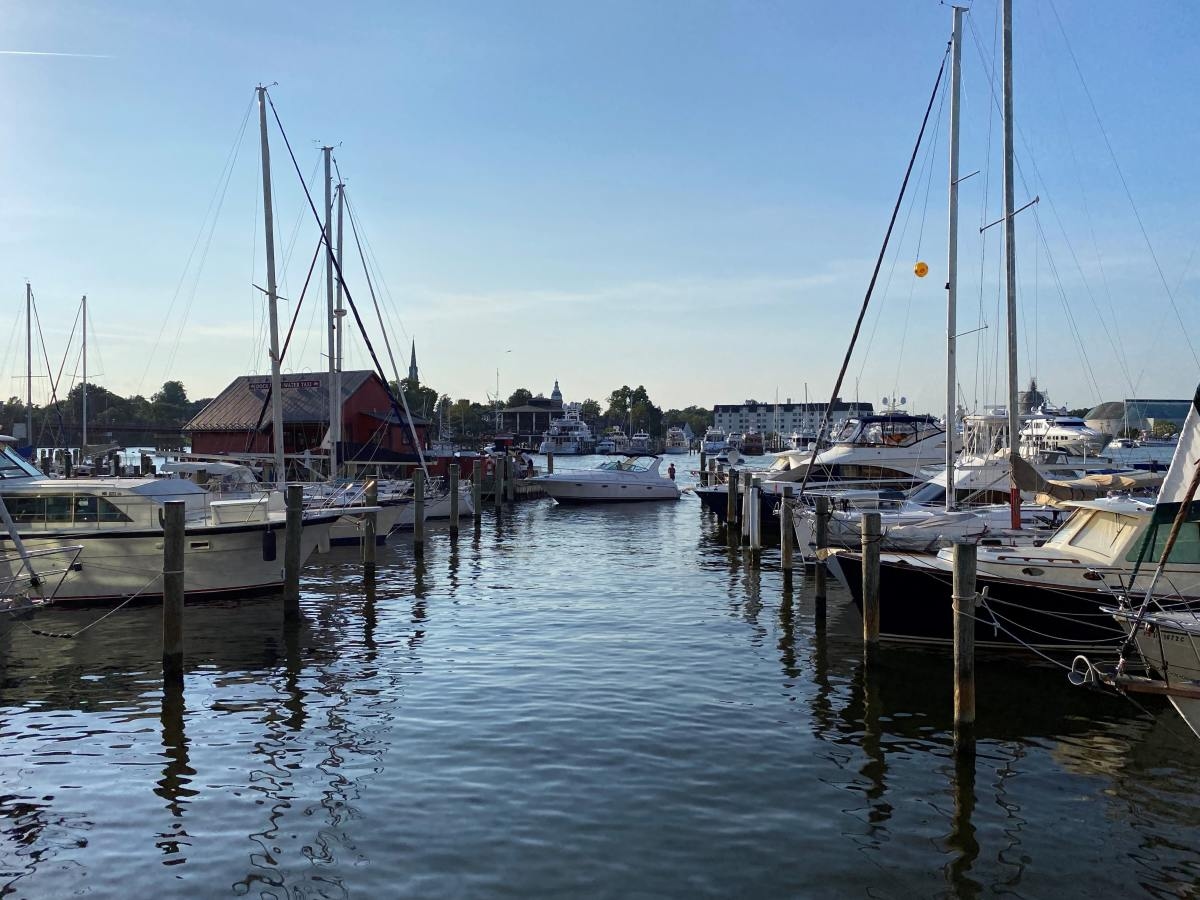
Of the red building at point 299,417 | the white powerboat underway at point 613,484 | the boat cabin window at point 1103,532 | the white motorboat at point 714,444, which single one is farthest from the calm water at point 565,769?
the white motorboat at point 714,444

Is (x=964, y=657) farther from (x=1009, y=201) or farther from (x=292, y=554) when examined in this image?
(x=1009, y=201)

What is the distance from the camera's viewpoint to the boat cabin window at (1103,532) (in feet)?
51.3

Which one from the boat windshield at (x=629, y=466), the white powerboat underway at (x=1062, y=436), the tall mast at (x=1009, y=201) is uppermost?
the tall mast at (x=1009, y=201)

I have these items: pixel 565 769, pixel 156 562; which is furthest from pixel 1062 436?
pixel 565 769

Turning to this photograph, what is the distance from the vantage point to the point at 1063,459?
3769 cm

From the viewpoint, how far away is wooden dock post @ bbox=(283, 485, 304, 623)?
19.5 m

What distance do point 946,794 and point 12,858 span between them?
9.13m

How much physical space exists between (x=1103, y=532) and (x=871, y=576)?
3.92 metres

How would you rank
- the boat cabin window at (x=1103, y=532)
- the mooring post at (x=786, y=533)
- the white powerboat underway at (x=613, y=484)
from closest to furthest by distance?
the boat cabin window at (x=1103, y=532)
the mooring post at (x=786, y=533)
the white powerboat underway at (x=613, y=484)

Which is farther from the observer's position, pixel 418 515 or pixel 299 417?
pixel 299 417

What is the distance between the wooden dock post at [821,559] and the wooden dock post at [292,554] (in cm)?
1012

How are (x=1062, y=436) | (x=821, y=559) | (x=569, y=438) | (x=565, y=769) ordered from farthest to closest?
(x=569, y=438) < (x=1062, y=436) < (x=821, y=559) < (x=565, y=769)

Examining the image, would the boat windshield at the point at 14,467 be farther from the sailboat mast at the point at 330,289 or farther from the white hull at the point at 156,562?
the sailboat mast at the point at 330,289

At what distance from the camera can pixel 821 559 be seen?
60.5ft
